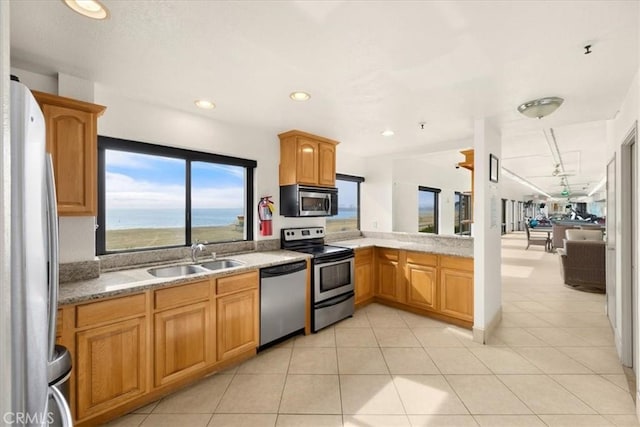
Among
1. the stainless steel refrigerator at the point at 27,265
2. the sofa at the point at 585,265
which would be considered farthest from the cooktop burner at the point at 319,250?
the sofa at the point at 585,265

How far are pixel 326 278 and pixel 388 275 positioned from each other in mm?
1168

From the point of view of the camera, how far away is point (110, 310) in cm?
181

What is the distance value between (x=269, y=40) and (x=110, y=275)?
215cm

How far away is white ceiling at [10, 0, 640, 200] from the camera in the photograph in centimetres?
139

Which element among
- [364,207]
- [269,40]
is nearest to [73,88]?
[269,40]

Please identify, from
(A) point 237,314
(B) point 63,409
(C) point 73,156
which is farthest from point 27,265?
(A) point 237,314

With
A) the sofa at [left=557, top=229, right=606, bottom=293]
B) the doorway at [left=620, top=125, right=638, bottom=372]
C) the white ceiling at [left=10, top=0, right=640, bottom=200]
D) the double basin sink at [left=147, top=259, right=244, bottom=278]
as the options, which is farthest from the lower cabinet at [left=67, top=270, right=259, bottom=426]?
the sofa at [left=557, top=229, right=606, bottom=293]

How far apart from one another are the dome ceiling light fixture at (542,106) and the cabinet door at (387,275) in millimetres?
2223

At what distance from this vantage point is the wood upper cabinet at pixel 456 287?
10.5ft

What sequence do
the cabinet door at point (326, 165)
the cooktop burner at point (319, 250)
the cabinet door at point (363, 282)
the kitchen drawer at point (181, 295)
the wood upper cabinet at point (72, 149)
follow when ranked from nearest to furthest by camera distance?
the wood upper cabinet at point (72, 149), the kitchen drawer at point (181, 295), the cooktop burner at point (319, 250), the cabinet door at point (326, 165), the cabinet door at point (363, 282)

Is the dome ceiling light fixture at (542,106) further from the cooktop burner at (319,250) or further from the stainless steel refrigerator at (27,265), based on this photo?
the stainless steel refrigerator at (27,265)

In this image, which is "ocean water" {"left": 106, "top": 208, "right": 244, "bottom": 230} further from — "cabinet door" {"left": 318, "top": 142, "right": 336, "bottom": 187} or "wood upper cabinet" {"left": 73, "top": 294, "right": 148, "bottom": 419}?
"cabinet door" {"left": 318, "top": 142, "right": 336, "bottom": 187}

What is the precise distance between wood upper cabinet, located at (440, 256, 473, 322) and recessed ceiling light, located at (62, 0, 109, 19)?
12.0 feet

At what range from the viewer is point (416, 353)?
8.85 ft
